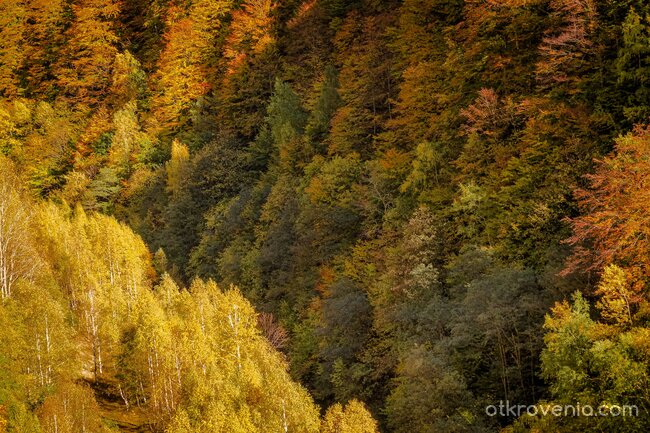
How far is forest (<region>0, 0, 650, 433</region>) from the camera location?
20391 mm

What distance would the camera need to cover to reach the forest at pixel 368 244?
66.9 ft

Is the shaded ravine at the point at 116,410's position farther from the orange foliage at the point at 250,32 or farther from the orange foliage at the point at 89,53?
the orange foliage at the point at 89,53

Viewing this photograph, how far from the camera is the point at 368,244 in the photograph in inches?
1297

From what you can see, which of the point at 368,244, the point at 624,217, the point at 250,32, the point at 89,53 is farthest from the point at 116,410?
the point at 89,53

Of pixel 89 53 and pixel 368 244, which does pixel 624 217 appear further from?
pixel 89 53

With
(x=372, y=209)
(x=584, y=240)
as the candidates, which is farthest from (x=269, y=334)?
(x=584, y=240)

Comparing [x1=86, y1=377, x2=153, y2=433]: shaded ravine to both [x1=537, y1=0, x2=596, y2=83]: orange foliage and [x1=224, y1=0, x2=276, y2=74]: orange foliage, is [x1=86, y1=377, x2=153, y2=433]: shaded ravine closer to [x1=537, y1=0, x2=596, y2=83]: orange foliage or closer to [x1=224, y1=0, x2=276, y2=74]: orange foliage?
[x1=537, y1=0, x2=596, y2=83]: orange foliage

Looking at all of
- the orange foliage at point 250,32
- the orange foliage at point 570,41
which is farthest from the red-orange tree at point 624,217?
the orange foliage at point 250,32

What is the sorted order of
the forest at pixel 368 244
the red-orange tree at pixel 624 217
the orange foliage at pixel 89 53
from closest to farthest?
the red-orange tree at pixel 624 217
the forest at pixel 368 244
the orange foliage at pixel 89 53

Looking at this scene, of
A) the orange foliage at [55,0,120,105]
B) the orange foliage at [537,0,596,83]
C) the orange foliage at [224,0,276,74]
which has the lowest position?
the orange foliage at [537,0,596,83]

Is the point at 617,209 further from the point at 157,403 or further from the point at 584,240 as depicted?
the point at 157,403

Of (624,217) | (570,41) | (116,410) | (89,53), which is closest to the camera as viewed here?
(624,217)

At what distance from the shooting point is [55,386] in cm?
3028

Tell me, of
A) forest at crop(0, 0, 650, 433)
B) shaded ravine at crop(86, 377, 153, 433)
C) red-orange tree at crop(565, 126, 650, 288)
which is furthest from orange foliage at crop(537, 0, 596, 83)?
shaded ravine at crop(86, 377, 153, 433)
